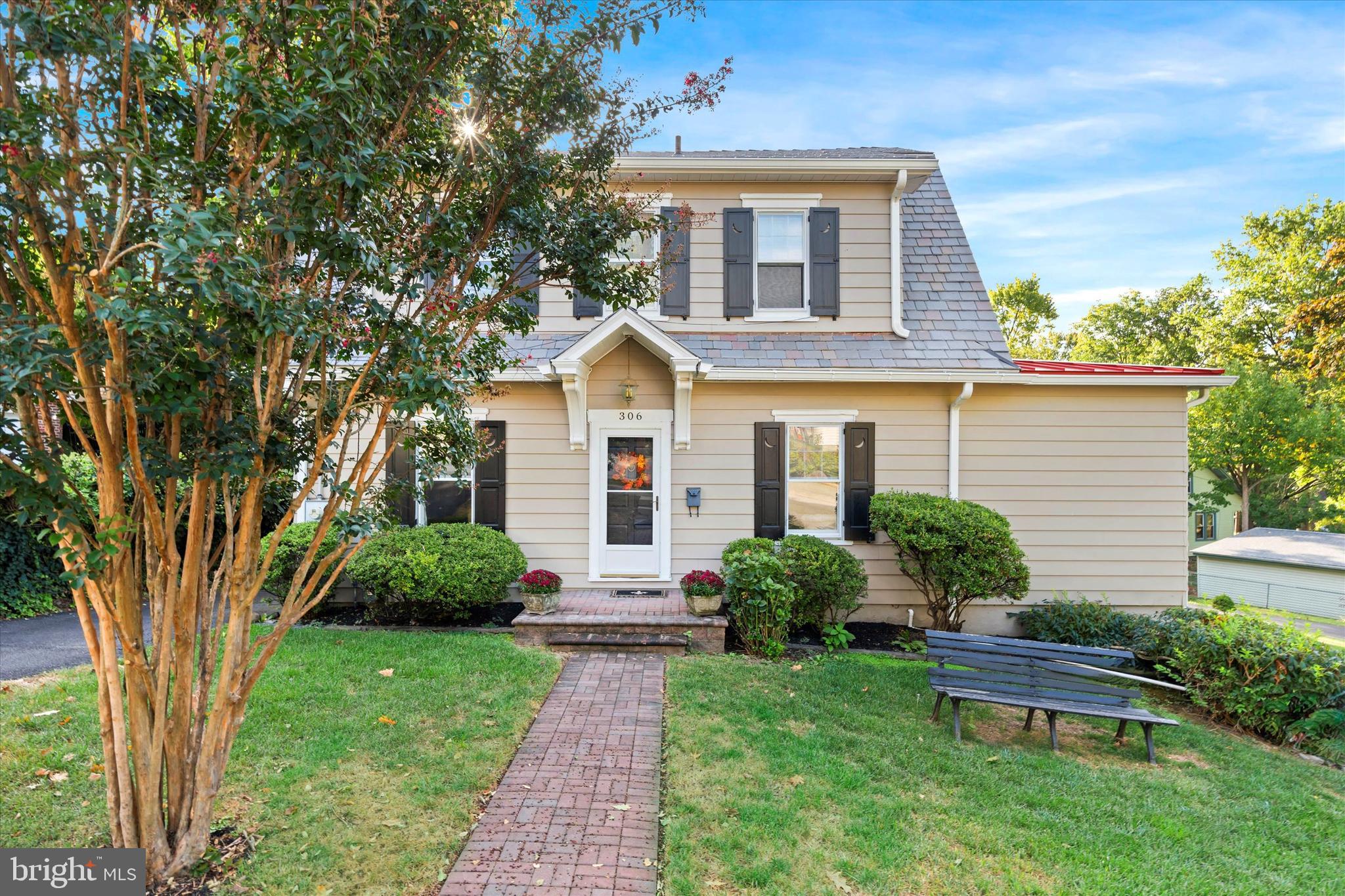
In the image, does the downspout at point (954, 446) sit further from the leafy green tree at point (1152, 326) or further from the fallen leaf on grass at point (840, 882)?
the leafy green tree at point (1152, 326)

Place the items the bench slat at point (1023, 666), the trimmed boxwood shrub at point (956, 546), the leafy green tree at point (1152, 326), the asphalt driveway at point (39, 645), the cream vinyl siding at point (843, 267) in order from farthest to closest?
the leafy green tree at point (1152, 326), the cream vinyl siding at point (843, 267), the trimmed boxwood shrub at point (956, 546), the asphalt driveway at point (39, 645), the bench slat at point (1023, 666)

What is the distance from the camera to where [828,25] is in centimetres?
845

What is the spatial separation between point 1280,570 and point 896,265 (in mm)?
13899

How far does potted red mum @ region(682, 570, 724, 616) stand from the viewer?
6.63 metres

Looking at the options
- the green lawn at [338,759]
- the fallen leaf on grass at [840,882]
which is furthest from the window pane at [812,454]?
the fallen leaf on grass at [840,882]

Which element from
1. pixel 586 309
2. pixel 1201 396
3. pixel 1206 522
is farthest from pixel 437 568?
pixel 1206 522

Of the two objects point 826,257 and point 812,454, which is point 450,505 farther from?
point 826,257

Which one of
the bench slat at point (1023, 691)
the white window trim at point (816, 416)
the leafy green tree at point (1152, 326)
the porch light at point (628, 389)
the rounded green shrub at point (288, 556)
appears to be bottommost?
the bench slat at point (1023, 691)

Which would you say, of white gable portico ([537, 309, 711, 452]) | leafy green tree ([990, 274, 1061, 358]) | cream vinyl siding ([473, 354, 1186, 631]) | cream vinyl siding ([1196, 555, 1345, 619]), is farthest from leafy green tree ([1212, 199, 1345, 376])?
white gable portico ([537, 309, 711, 452])

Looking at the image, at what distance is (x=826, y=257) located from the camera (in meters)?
8.02

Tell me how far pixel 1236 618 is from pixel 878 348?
4640mm

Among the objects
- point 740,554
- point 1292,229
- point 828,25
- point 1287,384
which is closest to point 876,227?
point 828,25

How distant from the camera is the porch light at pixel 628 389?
759 cm

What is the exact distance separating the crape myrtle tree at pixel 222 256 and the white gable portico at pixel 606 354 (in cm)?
372
